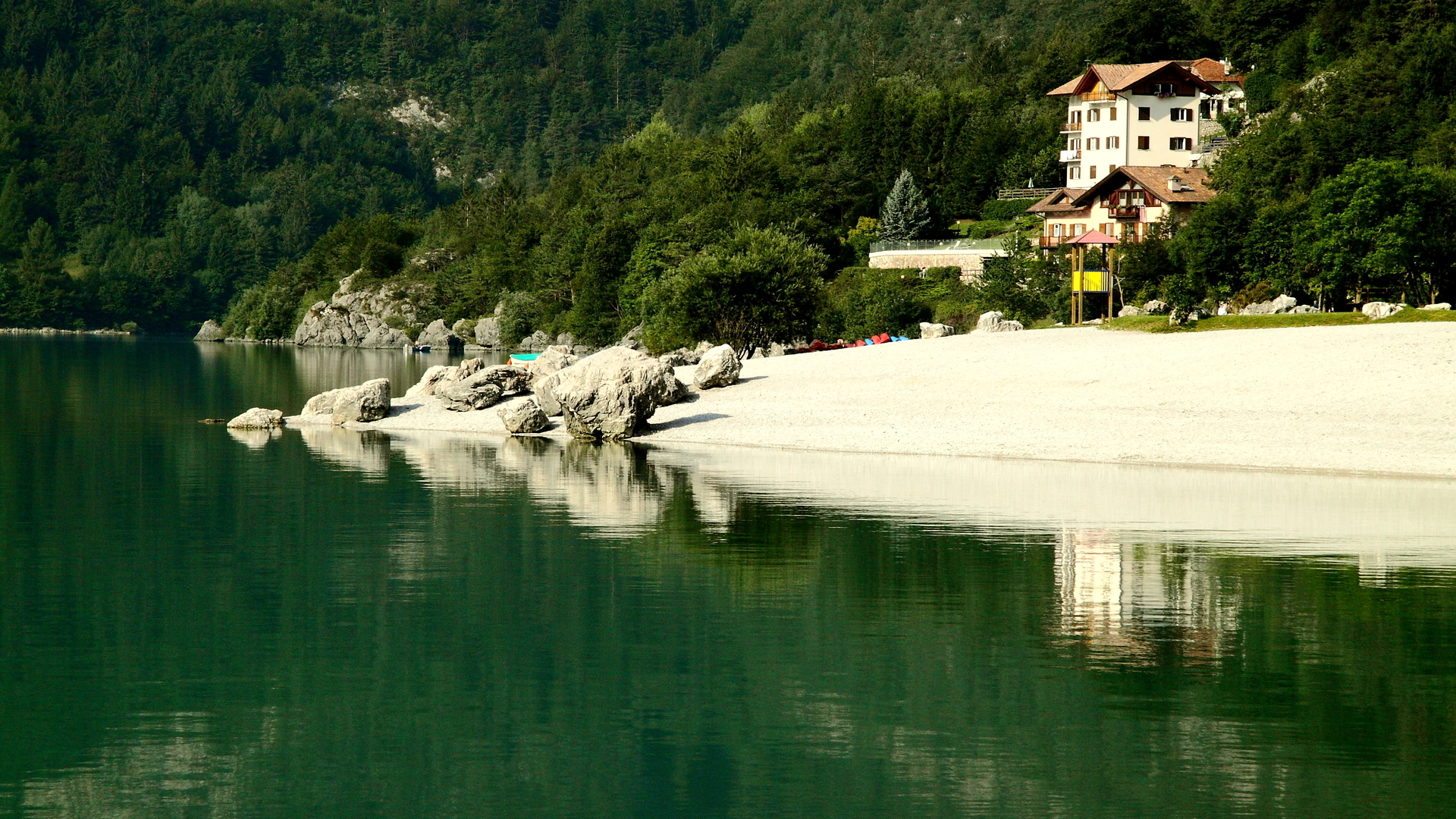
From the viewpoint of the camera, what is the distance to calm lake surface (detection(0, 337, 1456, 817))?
1812cm

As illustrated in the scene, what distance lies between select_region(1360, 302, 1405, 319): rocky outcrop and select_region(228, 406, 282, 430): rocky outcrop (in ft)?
171

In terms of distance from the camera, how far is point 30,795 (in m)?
17.6

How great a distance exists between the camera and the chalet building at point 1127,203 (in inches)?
4683

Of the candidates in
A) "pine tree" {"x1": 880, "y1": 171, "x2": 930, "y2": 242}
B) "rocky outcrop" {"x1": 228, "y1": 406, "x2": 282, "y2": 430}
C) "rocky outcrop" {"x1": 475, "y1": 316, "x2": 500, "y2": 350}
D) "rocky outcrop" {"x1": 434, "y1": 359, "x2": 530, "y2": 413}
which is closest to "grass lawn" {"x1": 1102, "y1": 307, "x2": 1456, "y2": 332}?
"rocky outcrop" {"x1": 434, "y1": 359, "x2": 530, "y2": 413}

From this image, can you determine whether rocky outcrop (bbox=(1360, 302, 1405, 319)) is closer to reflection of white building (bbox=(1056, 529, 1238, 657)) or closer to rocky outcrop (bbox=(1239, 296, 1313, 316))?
rocky outcrop (bbox=(1239, 296, 1313, 316))

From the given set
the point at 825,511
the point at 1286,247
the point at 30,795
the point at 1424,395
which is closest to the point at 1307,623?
the point at 825,511

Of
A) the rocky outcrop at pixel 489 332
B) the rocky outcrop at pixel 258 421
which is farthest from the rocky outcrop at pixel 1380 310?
the rocky outcrop at pixel 489 332

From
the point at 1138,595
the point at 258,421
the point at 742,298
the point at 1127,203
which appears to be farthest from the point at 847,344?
the point at 1138,595

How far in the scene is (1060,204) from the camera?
420 ft

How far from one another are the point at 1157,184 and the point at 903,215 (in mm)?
32905

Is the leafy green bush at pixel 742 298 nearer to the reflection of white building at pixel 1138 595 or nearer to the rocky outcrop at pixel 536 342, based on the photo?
the reflection of white building at pixel 1138 595

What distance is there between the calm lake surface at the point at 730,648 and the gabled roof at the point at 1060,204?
82796mm

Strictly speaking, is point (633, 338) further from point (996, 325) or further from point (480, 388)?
point (480, 388)

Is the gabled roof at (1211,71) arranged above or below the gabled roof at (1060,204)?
above
